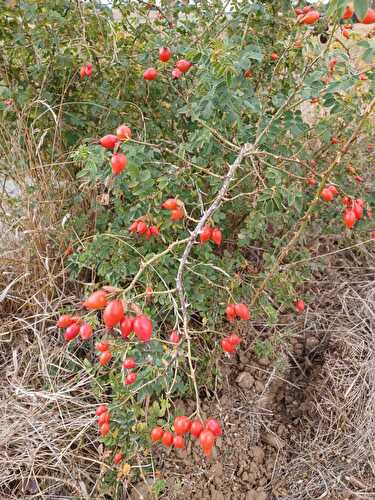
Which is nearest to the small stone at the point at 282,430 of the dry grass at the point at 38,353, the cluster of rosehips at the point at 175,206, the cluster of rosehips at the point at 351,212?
the dry grass at the point at 38,353

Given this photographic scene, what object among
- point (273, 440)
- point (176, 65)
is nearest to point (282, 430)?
point (273, 440)

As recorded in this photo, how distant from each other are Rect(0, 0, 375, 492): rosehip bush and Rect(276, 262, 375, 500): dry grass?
0.32 m

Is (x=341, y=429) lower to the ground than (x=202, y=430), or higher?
lower

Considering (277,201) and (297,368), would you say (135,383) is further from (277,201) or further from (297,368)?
(297,368)

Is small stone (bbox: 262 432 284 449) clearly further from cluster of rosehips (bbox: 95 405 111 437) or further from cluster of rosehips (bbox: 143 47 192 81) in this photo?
cluster of rosehips (bbox: 143 47 192 81)

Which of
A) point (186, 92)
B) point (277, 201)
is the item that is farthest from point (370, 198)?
point (186, 92)

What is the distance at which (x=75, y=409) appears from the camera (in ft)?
5.65

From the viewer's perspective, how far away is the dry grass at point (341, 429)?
1685 mm

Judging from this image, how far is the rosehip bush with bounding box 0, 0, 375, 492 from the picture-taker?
139 centimetres

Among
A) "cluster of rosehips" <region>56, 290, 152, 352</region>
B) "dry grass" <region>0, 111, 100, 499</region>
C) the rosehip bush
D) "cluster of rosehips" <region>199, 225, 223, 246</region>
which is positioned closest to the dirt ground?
the rosehip bush

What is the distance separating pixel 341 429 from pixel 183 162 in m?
1.19

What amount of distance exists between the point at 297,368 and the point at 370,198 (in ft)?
2.64

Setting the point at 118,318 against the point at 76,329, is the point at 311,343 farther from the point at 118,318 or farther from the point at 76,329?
the point at 118,318

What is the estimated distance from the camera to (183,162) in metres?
1.65
